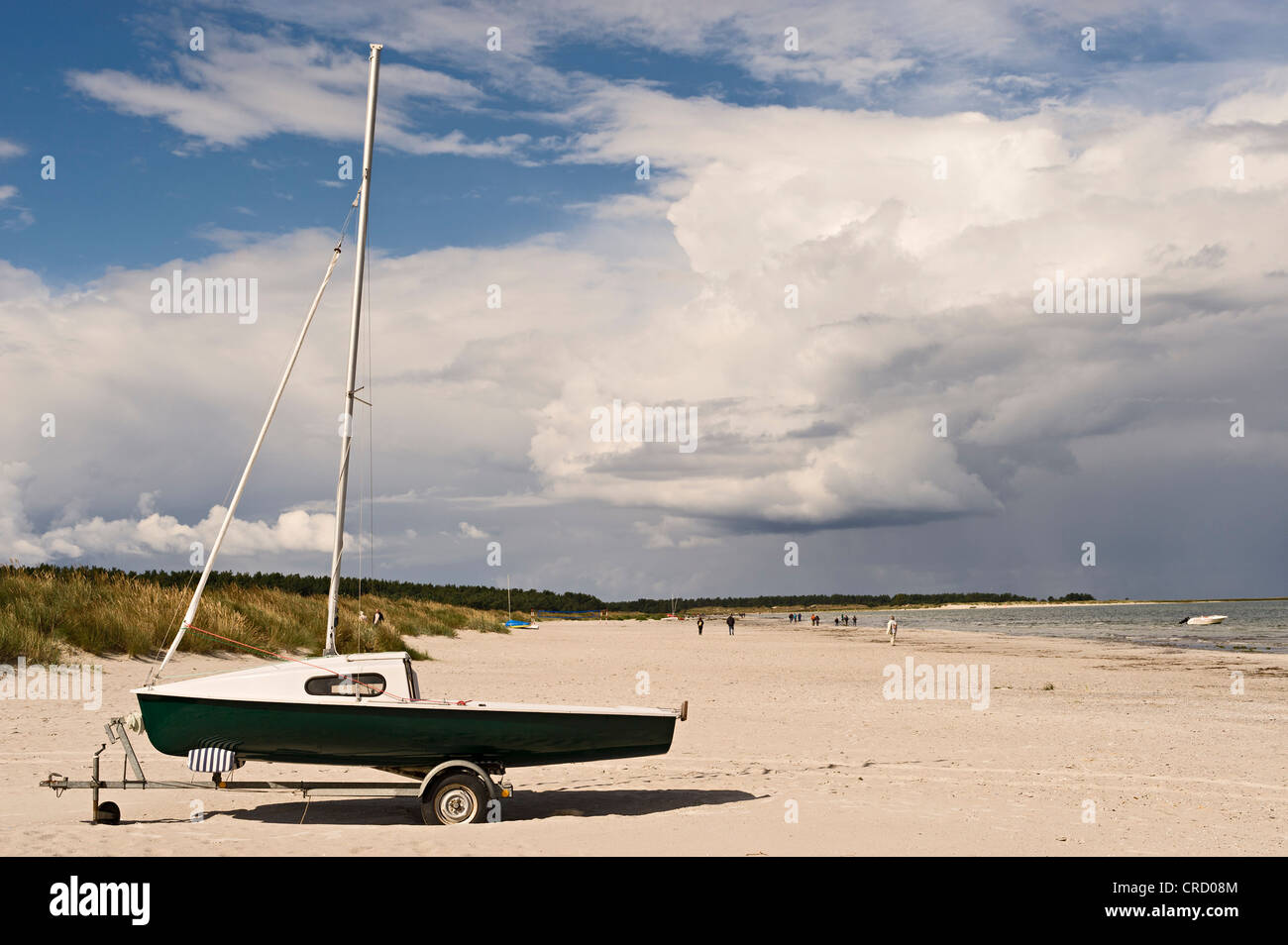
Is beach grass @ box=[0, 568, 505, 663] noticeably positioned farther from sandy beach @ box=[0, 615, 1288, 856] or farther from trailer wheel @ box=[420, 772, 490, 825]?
trailer wheel @ box=[420, 772, 490, 825]

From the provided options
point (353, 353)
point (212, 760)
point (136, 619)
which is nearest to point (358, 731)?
point (212, 760)

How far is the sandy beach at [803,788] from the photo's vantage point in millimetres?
8953

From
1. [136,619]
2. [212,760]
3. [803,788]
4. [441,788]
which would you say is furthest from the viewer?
[136,619]

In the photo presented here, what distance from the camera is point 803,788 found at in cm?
1184

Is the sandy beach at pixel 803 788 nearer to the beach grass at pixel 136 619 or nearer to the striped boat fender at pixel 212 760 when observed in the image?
the striped boat fender at pixel 212 760

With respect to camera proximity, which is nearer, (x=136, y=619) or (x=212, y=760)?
(x=212, y=760)

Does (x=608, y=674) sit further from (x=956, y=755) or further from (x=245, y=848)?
(x=245, y=848)

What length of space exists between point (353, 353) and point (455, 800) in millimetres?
5433

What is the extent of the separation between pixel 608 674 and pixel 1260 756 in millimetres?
18013

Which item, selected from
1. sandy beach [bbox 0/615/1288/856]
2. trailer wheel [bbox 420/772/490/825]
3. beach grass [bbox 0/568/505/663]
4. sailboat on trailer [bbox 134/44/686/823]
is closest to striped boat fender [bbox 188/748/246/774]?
sailboat on trailer [bbox 134/44/686/823]

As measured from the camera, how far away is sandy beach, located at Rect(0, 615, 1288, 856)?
8953 mm

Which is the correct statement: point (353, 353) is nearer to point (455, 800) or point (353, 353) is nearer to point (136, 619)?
point (455, 800)

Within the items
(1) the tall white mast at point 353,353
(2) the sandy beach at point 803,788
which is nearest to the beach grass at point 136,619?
(2) the sandy beach at point 803,788
